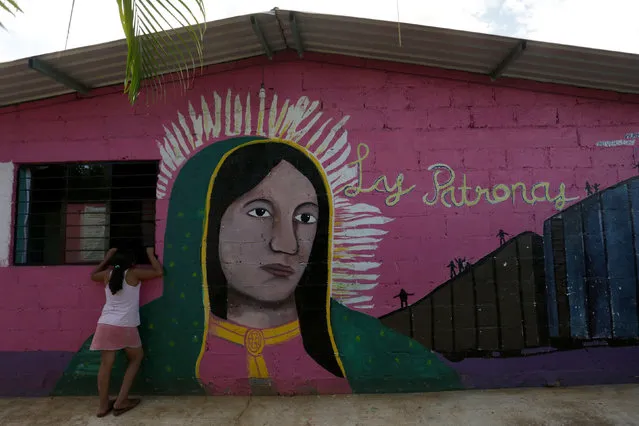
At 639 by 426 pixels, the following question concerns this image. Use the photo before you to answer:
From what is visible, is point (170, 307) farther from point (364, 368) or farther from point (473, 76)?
point (473, 76)

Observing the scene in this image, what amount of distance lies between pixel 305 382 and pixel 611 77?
3885mm

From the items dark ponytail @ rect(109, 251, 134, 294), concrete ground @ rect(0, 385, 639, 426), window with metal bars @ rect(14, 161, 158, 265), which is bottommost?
concrete ground @ rect(0, 385, 639, 426)

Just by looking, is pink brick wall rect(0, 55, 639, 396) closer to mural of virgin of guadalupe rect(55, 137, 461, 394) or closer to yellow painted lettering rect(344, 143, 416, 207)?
yellow painted lettering rect(344, 143, 416, 207)

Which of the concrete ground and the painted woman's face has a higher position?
the painted woman's face

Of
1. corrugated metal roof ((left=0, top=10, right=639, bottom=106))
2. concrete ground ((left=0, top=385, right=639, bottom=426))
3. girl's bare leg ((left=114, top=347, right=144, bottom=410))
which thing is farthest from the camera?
girl's bare leg ((left=114, top=347, right=144, bottom=410))

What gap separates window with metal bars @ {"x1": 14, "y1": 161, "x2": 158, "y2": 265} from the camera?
447 centimetres

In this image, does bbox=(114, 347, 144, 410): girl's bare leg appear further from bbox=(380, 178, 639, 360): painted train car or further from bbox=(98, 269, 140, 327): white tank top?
bbox=(380, 178, 639, 360): painted train car

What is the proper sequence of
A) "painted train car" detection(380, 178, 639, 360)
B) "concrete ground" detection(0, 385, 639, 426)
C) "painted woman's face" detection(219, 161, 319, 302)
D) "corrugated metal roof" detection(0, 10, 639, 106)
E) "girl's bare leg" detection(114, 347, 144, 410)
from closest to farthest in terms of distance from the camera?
"concrete ground" detection(0, 385, 639, 426) < "corrugated metal roof" detection(0, 10, 639, 106) < "girl's bare leg" detection(114, 347, 144, 410) < "painted train car" detection(380, 178, 639, 360) < "painted woman's face" detection(219, 161, 319, 302)

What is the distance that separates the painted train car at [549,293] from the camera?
13.6 feet

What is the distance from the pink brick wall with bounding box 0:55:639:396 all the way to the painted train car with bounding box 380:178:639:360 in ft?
0.46

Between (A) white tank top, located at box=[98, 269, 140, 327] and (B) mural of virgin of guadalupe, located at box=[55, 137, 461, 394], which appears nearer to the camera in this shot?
(A) white tank top, located at box=[98, 269, 140, 327]

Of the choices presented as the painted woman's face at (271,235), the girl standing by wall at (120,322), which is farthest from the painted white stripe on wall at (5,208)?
the painted woman's face at (271,235)

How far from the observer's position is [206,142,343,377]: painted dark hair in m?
4.20

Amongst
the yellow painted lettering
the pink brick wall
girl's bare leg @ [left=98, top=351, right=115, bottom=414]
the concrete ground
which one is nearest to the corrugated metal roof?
the pink brick wall
